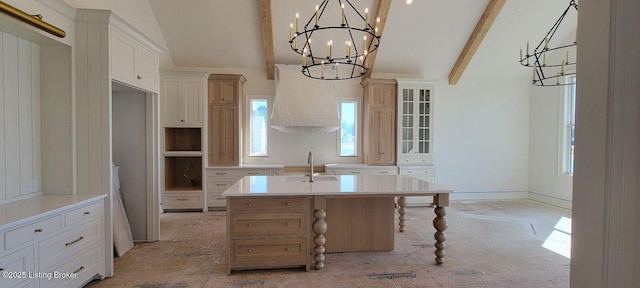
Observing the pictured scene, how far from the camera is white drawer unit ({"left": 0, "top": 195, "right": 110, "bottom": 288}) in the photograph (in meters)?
1.94

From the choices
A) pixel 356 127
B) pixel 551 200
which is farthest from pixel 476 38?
pixel 551 200

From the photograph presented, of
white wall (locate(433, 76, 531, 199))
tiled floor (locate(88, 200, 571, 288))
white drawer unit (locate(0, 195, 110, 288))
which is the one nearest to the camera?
white drawer unit (locate(0, 195, 110, 288))

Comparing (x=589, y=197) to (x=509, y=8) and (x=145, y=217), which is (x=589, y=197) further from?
(x=509, y=8)

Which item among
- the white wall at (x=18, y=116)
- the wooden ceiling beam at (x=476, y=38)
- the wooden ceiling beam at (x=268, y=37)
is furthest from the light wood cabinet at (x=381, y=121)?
the white wall at (x=18, y=116)

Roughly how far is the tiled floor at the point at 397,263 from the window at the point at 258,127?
178 cm

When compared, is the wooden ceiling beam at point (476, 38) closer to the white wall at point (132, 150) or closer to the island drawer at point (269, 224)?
the island drawer at point (269, 224)

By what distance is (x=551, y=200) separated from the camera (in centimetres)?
585

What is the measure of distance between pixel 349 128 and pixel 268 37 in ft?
7.80

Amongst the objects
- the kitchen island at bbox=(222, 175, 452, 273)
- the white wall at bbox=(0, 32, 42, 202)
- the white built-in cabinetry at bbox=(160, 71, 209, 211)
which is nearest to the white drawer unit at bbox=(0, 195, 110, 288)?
the white wall at bbox=(0, 32, 42, 202)

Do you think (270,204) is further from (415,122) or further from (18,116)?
(415,122)

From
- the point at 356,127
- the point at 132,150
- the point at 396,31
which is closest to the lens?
the point at 132,150

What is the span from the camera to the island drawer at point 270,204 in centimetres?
282

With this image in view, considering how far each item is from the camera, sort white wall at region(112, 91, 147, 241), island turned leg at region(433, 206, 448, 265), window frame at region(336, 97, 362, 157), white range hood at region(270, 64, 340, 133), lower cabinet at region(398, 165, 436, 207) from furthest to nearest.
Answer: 1. window frame at region(336, 97, 362, 157)
2. lower cabinet at region(398, 165, 436, 207)
3. white range hood at region(270, 64, 340, 133)
4. white wall at region(112, 91, 147, 241)
5. island turned leg at region(433, 206, 448, 265)

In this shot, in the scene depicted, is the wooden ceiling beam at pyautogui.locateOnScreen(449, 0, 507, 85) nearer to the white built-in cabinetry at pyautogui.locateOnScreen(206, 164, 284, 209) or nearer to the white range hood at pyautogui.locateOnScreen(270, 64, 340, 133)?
the white range hood at pyautogui.locateOnScreen(270, 64, 340, 133)
